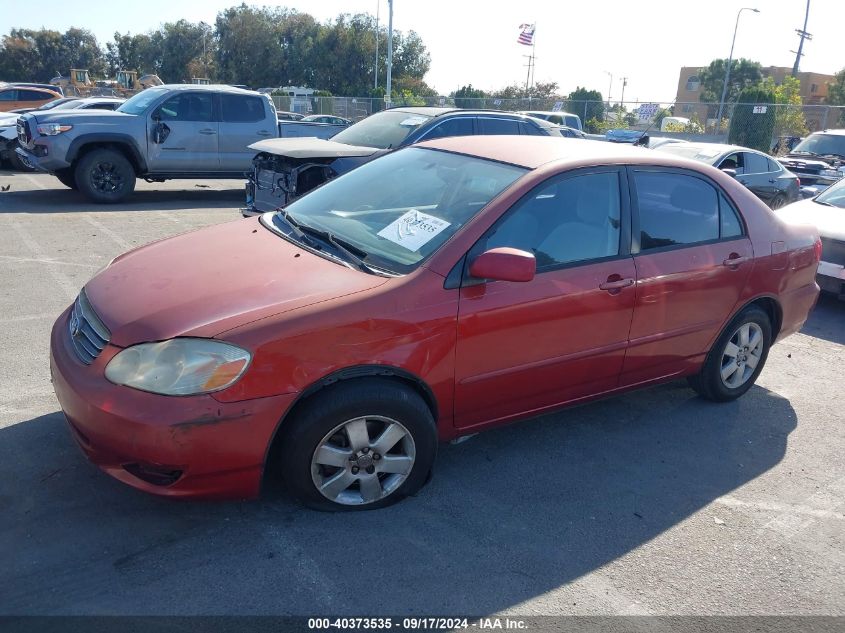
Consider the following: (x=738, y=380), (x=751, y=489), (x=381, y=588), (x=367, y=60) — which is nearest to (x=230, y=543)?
(x=381, y=588)

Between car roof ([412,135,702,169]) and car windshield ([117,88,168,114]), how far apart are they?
328 inches

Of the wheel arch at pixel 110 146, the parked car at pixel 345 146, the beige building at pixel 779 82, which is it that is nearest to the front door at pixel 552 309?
the parked car at pixel 345 146

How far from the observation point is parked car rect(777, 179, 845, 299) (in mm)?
7242

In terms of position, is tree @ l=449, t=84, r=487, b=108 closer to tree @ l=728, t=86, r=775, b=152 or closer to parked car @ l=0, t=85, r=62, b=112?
tree @ l=728, t=86, r=775, b=152

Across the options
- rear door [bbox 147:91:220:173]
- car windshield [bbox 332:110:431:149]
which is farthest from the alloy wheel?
rear door [bbox 147:91:220:173]

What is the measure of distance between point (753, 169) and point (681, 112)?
74.7 feet

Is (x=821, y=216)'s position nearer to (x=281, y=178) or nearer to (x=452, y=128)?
(x=452, y=128)

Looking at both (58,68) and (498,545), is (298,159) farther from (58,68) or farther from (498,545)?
(58,68)

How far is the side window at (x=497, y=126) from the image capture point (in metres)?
10.1

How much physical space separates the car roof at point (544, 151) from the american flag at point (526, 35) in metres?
39.6

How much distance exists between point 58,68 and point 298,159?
72.6m

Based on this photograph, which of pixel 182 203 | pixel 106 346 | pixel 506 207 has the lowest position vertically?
pixel 182 203

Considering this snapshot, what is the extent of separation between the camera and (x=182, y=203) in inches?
472

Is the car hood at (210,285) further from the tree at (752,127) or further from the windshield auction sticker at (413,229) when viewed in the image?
the tree at (752,127)
